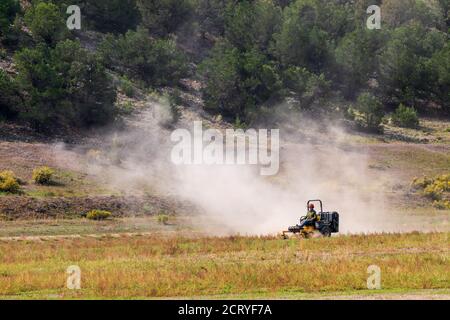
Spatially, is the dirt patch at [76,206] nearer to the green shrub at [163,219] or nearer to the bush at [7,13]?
the green shrub at [163,219]

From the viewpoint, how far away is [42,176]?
6300cm

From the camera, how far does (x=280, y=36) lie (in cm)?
10006

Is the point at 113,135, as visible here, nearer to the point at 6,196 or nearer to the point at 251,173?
the point at 251,173

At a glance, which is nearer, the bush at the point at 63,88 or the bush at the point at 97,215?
the bush at the point at 97,215

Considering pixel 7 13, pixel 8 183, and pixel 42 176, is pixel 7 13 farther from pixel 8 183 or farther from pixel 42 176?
pixel 8 183

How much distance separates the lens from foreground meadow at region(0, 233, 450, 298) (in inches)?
1095

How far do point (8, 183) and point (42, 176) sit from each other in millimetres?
3738

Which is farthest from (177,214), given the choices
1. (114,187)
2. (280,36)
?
(280,36)

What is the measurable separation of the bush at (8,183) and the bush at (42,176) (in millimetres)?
1848

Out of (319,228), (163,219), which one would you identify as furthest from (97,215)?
(319,228)

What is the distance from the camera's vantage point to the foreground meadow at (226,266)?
2781 cm

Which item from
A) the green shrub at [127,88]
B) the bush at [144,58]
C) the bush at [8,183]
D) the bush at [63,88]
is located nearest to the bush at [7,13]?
the bush at [63,88]
